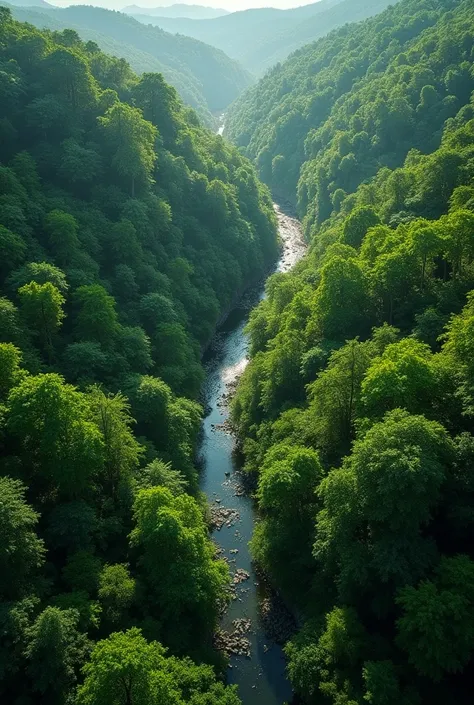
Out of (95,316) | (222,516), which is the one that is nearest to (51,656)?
(222,516)

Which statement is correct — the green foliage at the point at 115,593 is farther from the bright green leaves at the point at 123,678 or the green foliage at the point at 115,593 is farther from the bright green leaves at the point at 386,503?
the bright green leaves at the point at 386,503

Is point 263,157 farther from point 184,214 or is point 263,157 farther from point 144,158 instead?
point 144,158

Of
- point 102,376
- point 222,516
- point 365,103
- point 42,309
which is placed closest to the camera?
point 42,309

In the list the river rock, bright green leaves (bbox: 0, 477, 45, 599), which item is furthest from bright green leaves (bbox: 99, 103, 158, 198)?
bright green leaves (bbox: 0, 477, 45, 599)

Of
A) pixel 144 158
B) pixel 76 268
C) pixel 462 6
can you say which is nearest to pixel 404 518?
pixel 76 268

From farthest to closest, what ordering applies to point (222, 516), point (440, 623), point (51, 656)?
point (222, 516)
point (51, 656)
point (440, 623)

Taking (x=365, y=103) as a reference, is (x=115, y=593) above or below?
below

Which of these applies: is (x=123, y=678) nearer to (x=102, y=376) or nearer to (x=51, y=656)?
(x=51, y=656)
